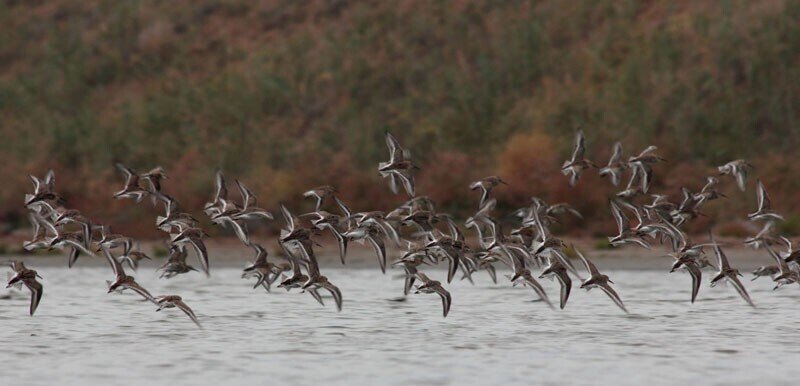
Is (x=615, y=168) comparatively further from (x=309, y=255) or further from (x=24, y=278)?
(x=24, y=278)

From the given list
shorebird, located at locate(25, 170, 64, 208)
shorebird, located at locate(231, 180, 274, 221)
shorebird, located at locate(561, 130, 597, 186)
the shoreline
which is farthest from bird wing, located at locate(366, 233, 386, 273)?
the shoreline

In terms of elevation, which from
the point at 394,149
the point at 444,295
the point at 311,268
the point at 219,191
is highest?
the point at 394,149

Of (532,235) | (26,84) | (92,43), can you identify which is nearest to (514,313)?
(532,235)

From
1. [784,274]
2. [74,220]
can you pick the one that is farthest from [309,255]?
[784,274]

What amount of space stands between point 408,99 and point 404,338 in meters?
33.3

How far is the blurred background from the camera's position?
141 ft

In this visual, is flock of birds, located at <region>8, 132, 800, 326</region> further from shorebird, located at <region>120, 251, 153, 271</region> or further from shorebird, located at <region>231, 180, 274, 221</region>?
shorebird, located at <region>120, 251, 153, 271</region>

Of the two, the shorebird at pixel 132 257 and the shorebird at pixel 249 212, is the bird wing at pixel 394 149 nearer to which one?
the shorebird at pixel 249 212

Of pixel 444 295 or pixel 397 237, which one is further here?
pixel 444 295

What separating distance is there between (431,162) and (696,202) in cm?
2319

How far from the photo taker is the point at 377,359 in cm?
1827

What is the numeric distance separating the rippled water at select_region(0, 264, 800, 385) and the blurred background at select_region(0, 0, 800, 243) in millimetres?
12272

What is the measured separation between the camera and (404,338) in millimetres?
20797

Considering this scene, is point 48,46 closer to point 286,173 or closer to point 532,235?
point 286,173
